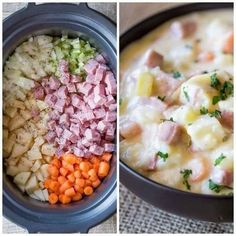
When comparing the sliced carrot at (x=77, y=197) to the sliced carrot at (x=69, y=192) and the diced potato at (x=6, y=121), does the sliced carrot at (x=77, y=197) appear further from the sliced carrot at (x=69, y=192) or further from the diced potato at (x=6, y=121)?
the diced potato at (x=6, y=121)

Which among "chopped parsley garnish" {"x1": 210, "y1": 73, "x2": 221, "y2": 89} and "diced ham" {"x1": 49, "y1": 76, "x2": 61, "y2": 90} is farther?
"chopped parsley garnish" {"x1": 210, "y1": 73, "x2": 221, "y2": 89}

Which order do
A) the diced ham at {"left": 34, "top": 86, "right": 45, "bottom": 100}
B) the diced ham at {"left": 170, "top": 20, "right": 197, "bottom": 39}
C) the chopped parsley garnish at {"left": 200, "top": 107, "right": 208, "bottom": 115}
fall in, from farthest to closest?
the diced ham at {"left": 170, "top": 20, "right": 197, "bottom": 39}, the chopped parsley garnish at {"left": 200, "top": 107, "right": 208, "bottom": 115}, the diced ham at {"left": 34, "top": 86, "right": 45, "bottom": 100}

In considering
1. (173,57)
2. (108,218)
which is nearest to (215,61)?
(173,57)

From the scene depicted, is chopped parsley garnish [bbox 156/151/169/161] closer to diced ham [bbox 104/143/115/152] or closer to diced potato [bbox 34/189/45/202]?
diced ham [bbox 104/143/115/152]

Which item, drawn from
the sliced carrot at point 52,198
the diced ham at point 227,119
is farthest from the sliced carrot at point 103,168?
the diced ham at point 227,119

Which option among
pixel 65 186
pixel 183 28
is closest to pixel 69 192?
pixel 65 186

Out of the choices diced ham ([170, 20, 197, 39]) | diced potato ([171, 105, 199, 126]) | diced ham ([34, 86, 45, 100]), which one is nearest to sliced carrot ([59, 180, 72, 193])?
diced ham ([34, 86, 45, 100])

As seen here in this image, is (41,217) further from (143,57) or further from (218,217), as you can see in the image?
(143,57)
